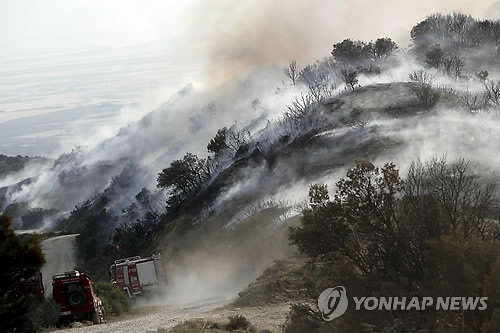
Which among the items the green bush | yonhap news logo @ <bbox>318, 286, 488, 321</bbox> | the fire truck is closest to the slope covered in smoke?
the fire truck

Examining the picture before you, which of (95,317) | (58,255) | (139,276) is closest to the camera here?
(95,317)

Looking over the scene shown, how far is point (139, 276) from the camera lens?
44.5 meters

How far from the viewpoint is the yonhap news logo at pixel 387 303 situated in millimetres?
18344

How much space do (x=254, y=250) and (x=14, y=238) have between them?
1451 inches

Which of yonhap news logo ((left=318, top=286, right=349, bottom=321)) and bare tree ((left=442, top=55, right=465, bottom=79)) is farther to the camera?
bare tree ((left=442, top=55, right=465, bottom=79))

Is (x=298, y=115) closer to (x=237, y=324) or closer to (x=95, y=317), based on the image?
(x=95, y=317)

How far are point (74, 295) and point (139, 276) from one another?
14568mm

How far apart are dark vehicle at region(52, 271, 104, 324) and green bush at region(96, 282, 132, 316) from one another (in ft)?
19.8

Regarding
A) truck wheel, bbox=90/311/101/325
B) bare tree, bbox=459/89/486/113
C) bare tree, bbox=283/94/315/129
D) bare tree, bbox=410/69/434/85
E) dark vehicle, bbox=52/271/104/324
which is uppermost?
bare tree, bbox=410/69/434/85

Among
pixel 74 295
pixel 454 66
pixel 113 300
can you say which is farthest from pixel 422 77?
pixel 74 295

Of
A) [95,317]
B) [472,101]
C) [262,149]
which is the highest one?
[262,149]

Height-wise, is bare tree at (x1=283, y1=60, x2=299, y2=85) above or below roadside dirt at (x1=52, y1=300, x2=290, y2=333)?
above

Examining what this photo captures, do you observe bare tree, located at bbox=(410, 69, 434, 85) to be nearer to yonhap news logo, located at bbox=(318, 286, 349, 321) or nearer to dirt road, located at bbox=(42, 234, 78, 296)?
dirt road, located at bbox=(42, 234, 78, 296)

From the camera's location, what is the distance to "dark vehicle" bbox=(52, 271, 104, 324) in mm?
29766
